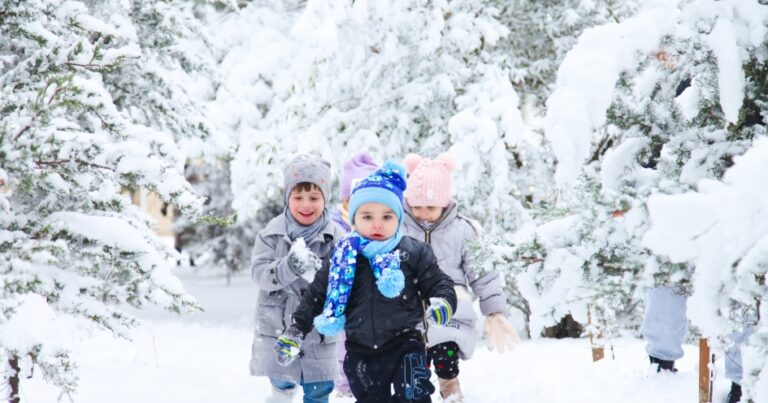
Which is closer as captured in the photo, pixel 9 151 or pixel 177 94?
pixel 9 151

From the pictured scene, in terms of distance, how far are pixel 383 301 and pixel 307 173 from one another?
1.10m

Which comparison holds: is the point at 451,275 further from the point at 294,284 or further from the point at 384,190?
the point at 384,190

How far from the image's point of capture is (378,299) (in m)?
4.09

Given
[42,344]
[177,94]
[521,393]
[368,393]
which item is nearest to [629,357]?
[521,393]

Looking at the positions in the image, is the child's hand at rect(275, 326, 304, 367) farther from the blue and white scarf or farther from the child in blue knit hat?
the blue and white scarf

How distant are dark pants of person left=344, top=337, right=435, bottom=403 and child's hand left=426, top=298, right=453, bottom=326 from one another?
308mm

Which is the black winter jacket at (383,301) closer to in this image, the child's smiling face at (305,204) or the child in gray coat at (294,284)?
the child in gray coat at (294,284)

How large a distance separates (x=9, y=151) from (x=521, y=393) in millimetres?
3839

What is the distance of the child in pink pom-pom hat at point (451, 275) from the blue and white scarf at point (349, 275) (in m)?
0.93

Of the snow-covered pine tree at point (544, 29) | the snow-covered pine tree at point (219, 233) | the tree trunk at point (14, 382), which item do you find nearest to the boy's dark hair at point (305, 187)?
the tree trunk at point (14, 382)

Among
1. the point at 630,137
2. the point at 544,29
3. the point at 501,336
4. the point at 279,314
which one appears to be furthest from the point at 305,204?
the point at 544,29

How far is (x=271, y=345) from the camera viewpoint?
15.5 feet

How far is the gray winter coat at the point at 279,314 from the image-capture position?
184 inches

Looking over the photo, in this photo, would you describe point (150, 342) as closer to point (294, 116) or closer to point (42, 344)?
point (294, 116)
